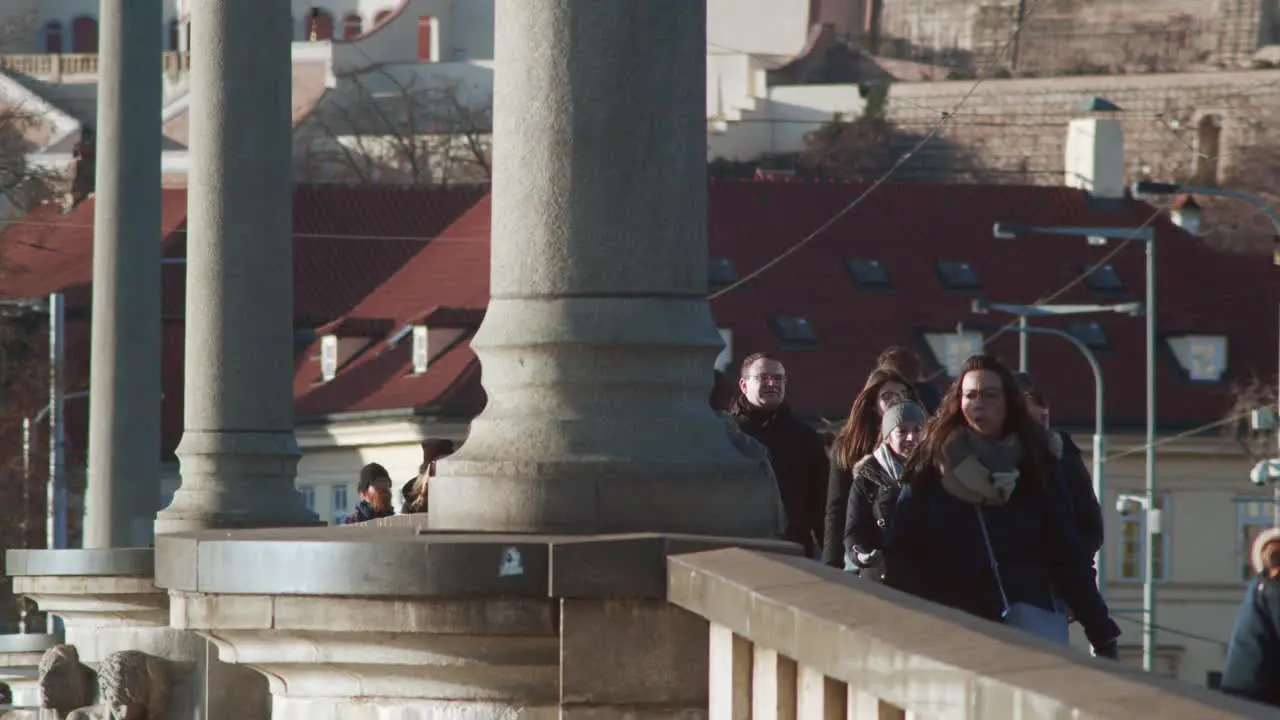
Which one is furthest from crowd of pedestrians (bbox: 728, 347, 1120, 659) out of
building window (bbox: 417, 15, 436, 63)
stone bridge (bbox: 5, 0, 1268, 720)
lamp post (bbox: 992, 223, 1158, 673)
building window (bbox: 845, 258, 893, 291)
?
building window (bbox: 417, 15, 436, 63)

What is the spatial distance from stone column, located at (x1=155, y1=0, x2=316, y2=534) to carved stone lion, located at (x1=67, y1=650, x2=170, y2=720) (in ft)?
1.63

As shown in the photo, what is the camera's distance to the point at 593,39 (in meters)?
6.59

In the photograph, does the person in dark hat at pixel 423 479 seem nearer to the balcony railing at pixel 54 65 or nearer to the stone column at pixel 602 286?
the stone column at pixel 602 286

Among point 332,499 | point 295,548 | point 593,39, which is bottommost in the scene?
point 332,499

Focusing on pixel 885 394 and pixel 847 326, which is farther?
pixel 847 326

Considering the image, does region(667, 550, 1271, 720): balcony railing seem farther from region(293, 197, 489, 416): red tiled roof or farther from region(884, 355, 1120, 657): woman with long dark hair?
region(293, 197, 489, 416): red tiled roof

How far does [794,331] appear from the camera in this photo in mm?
70688

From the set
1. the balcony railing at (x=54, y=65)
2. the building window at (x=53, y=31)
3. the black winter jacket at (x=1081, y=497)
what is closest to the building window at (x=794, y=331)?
the balcony railing at (x=54, y=65)

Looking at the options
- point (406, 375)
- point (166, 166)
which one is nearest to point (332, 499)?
point (406, 375)

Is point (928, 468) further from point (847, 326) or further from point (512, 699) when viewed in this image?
point (847, 326)

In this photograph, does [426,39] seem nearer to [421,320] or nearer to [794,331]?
[794,331]

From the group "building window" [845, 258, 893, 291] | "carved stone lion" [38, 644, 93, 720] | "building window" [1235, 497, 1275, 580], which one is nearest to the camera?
"carved stone lion" [38, 644, 93, 720]

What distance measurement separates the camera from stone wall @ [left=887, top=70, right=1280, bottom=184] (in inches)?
4894

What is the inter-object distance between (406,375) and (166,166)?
38515 mm
